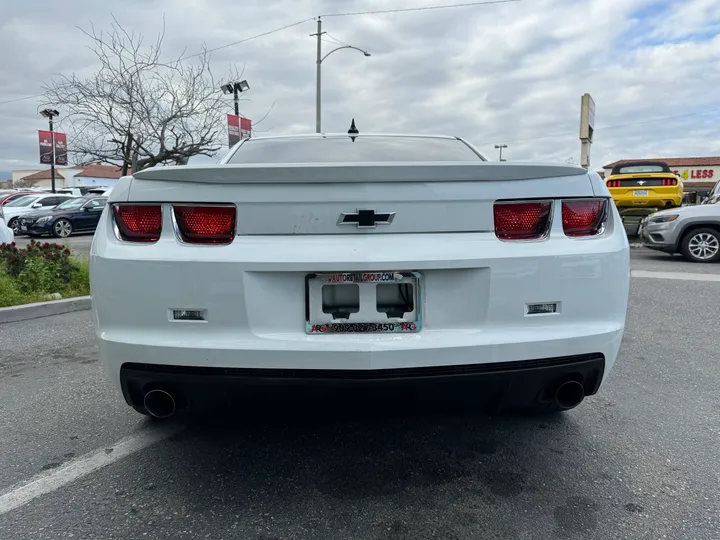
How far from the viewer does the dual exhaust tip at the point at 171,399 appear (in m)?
2.05

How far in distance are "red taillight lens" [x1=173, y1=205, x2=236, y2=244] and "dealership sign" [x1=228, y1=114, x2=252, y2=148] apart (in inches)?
488

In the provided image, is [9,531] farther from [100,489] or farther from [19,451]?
[19,451]

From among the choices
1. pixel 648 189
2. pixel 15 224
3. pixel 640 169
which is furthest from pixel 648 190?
pixel 15 224

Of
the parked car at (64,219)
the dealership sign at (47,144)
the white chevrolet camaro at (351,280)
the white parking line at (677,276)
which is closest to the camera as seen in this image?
the white chevrolet camaro at (351,280)

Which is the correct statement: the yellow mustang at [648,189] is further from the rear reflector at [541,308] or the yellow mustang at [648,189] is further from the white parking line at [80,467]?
the white parking line at [80,467]

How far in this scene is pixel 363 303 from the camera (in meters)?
1.93

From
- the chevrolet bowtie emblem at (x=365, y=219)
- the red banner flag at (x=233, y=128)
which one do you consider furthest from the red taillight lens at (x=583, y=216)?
the red banner flag at (x=233, y=128)

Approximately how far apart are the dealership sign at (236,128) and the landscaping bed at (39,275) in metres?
7.50

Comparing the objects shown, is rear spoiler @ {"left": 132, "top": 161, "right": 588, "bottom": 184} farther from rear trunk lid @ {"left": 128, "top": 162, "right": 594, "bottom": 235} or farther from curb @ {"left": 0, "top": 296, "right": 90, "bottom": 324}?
curb @ {"left": 0, "top": 296, "right": 90, "bottom": 324}

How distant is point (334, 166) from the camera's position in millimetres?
1955

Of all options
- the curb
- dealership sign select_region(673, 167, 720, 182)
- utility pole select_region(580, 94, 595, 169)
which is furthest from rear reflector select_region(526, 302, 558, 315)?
dealership sign select_region(673, 167, 720, 182)

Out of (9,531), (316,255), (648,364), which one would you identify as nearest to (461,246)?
(316,255)

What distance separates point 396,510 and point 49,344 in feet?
12.2

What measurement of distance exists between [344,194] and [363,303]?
0.40 meters
